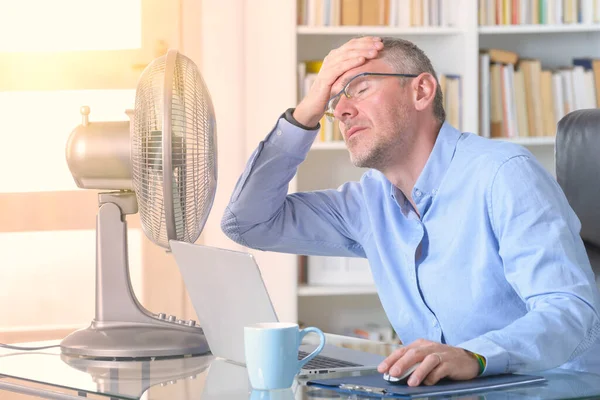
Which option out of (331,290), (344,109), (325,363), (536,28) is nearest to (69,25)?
(331,290)

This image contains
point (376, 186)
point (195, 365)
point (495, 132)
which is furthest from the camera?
point (495, 132)

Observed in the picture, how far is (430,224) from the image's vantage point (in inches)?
57.9

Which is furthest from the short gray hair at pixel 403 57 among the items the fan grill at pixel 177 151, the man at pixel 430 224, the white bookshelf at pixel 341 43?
the white bookshelf at pixel 341 43

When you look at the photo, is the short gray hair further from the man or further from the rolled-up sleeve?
the rolled-up sleeve

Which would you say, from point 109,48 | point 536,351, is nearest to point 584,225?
point 536,351

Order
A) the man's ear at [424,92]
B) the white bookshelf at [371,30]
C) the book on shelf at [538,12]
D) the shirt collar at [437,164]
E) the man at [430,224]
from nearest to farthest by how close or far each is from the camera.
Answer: the man at [430,224] → the shirt collar at [437,164] → the man's ear at [424,92] → the white bookshelf at [371,30] → the book on shelf at [538,12]

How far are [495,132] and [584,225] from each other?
1462mm

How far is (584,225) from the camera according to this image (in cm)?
177

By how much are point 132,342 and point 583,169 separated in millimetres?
977

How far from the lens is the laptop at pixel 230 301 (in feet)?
3.93

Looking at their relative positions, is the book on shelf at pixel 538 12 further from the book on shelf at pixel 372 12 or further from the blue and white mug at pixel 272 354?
the blue and white mug at pixel 272 354

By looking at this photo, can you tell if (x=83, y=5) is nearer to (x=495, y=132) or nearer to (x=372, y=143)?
(x=495, y=132)

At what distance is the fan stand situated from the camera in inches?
55.1

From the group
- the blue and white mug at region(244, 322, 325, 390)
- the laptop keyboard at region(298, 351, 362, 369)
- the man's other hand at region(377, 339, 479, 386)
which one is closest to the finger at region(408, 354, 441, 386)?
the man's other hand at region(377, 339, 479, 386)
